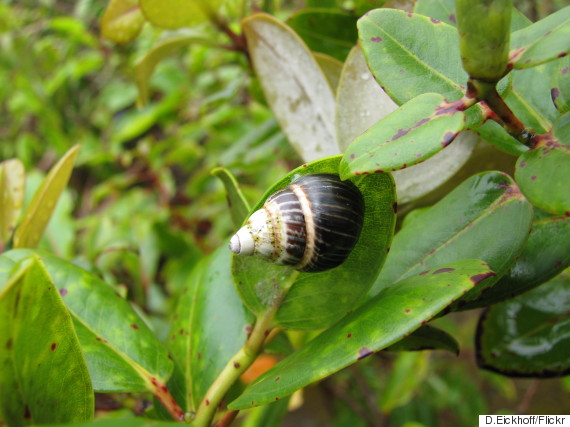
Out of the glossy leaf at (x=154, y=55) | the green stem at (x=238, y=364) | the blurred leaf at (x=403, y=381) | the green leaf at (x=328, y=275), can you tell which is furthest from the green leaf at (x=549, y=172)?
the blurred leaf at (x=403, y=381)

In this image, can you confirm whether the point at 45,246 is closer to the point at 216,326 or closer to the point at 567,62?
the point at 216,326

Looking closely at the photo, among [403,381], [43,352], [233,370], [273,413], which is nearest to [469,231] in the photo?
[233,370]

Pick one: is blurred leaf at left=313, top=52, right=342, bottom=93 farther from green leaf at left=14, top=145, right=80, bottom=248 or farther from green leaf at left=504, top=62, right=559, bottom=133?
green leaf at left=14, top=145, right=80, bottom=248

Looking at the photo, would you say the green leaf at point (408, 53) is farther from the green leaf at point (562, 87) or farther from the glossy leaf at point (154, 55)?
the glossy leaf at point (154, 55)

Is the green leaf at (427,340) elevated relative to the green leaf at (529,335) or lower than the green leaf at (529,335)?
elevated

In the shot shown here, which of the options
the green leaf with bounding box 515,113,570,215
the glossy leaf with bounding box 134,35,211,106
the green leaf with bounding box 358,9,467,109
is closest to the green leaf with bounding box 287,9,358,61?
the glossy leaf with bounding box 134,35,211,106
